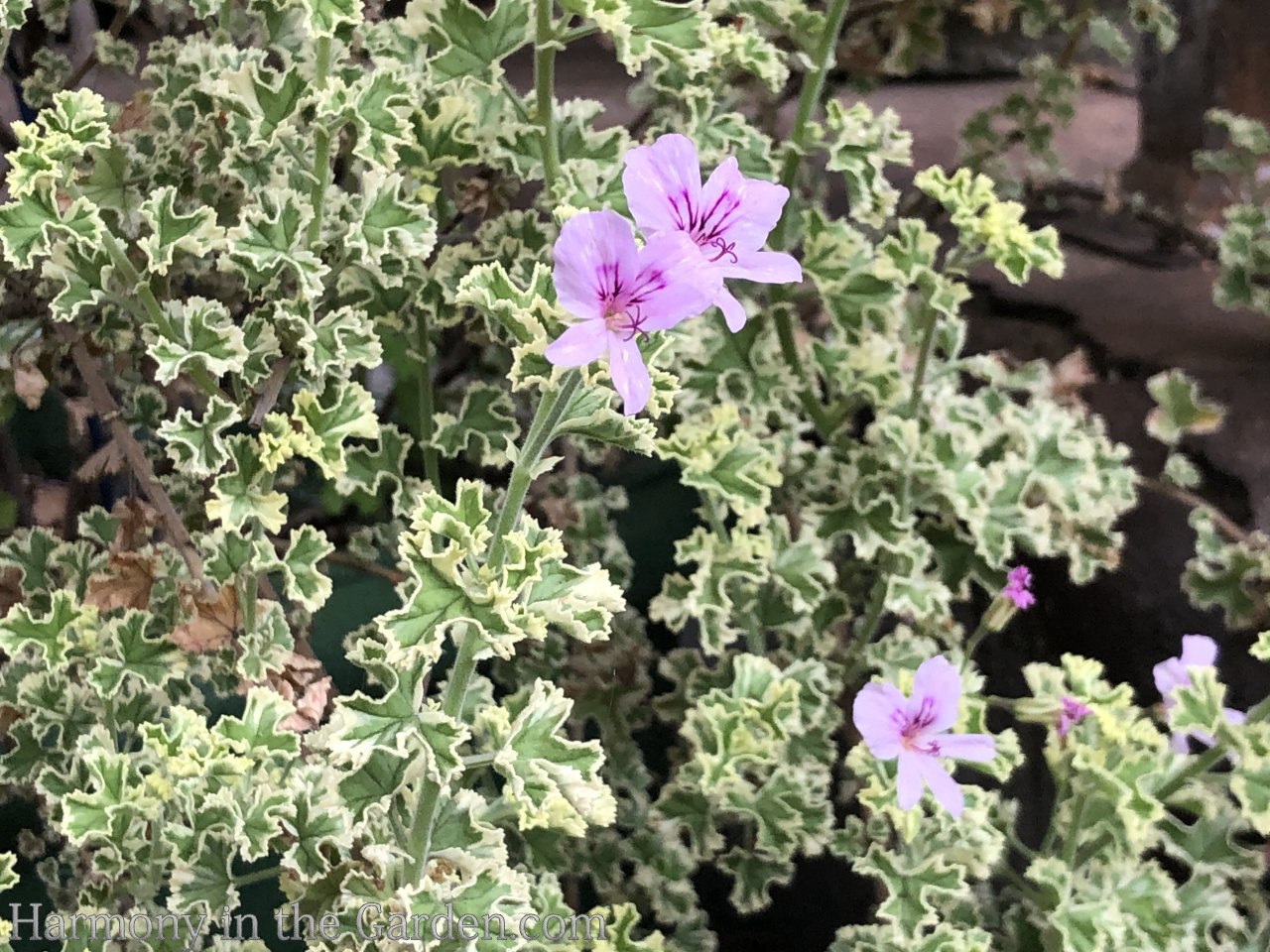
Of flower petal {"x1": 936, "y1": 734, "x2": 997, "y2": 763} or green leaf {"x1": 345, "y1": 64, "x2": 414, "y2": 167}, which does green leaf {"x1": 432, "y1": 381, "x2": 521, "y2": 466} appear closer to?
green leaf {"x1": 345, "y1": 64, "x2": 414, "y2": 167}

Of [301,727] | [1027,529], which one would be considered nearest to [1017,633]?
[1027,529]

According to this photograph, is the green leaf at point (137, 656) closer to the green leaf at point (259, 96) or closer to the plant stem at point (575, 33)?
the green leaf at point (259, 96)

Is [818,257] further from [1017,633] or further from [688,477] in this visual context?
[1017,633]

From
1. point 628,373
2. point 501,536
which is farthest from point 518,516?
point 628,373

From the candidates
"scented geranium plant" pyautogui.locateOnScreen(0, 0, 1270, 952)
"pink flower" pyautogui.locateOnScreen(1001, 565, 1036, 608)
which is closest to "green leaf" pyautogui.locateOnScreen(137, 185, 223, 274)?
"scented geranium plant" pyautogui.locateOnScreen(0, 0, 1270, 952)

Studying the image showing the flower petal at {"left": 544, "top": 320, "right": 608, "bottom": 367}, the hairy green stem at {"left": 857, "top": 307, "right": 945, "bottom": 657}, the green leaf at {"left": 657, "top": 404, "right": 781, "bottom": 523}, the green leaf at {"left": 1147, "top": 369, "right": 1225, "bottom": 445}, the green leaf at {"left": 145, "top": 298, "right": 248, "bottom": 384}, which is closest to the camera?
the flower petal at {"left": 544, "top": 320, "right": 608, "bottom": 367}

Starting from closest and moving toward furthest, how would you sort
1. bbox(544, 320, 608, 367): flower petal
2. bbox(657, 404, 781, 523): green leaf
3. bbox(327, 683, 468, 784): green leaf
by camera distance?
bbox(544, 320, 608, 367): flower petal < bbox(327, 683, 468, 784): green leaf < bbox(657, 404, 781, 523): green leaf

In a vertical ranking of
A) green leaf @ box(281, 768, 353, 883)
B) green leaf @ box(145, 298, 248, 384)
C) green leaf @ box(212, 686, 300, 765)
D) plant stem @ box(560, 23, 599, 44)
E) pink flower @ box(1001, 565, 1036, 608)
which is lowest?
pink flower @ box(1001, 565, 1036, 608)
